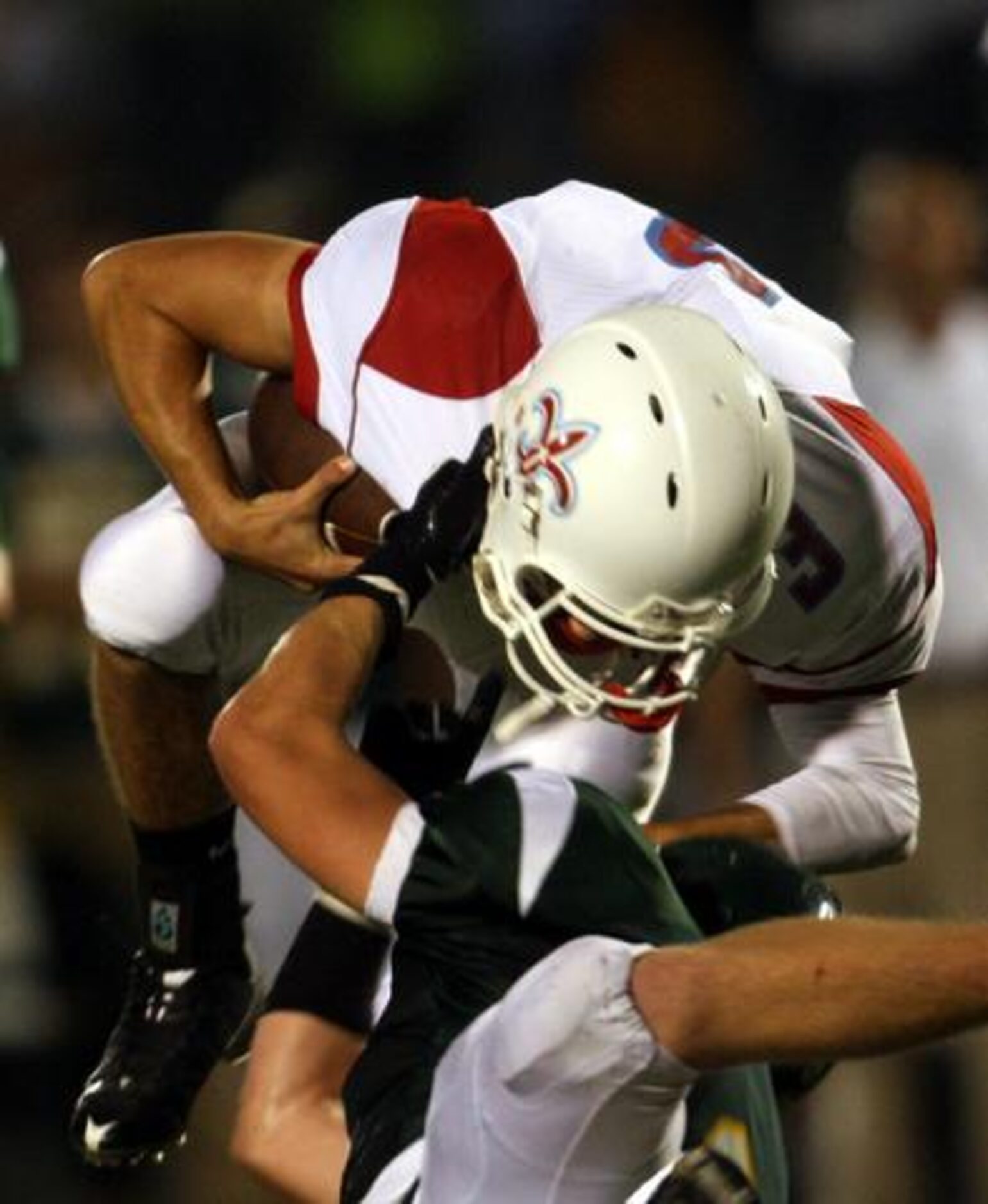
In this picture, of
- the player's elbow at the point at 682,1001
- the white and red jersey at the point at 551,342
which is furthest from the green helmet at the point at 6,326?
the player's elbow at the point at 682,1001

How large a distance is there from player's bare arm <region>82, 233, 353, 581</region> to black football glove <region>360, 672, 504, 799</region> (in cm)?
25

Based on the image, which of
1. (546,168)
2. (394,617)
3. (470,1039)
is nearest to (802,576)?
(394,617)

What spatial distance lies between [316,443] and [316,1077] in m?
0.69

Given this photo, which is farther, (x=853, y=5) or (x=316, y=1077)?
(x=853, y=5)

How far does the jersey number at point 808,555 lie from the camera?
3234mm

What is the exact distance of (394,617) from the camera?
2998 millimetres

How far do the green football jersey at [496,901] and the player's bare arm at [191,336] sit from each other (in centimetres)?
52

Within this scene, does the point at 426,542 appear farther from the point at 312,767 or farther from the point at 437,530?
the point at 312,767

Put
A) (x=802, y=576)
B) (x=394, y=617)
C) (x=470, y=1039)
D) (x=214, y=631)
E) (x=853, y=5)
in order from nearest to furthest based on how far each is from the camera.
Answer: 1. (x=470, y=1039)
2. (x=394, y=617)
3. (x=802, y=576)
4. (x=214, y=631)
5. (x=853, y=5)

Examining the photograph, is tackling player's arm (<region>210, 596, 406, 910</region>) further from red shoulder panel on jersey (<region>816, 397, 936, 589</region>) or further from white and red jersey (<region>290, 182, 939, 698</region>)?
red shoulder panel on jersey (<region>816, 397, 936, 589</region>)

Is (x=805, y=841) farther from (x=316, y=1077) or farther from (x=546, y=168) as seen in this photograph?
(x=546, y=168)

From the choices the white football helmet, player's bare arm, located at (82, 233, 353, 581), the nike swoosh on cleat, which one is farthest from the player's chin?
the nike swoosh on cleat

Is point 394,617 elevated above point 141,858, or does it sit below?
above

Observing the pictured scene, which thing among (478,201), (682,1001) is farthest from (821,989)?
(478,201)
